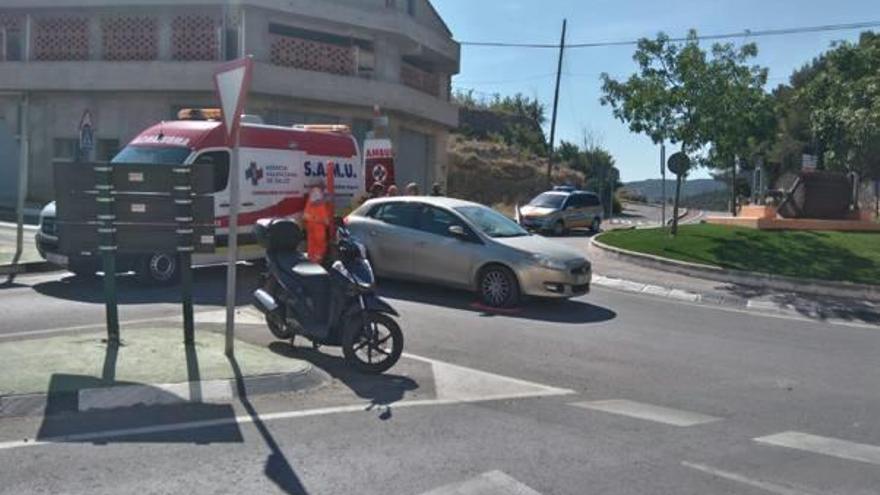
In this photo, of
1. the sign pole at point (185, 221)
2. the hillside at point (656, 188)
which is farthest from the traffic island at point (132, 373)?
the hillside at point (656, 188)

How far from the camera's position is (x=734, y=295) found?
1585 cm

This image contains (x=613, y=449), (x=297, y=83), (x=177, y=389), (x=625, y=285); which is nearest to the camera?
(x=613, y=449)

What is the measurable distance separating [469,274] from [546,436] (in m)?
6.82

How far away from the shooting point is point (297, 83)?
105ft

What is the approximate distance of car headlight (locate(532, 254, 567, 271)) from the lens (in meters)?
12.6

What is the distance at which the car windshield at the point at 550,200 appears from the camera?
3256cm

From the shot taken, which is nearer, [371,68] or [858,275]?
[858,275]

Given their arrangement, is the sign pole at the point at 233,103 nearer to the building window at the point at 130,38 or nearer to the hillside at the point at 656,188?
the building window at the point at 130,38

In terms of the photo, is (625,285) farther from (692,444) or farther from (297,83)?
(297,83)

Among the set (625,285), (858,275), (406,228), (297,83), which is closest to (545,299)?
(406,228)

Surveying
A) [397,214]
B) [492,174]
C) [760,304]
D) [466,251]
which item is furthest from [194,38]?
[492,174]

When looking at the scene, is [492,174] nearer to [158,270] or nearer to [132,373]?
[158,270]

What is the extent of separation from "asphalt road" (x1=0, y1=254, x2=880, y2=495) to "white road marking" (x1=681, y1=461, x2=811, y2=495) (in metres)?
0.01

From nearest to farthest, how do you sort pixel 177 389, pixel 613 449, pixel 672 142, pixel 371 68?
1. pixel 613 449
2. pixel 177 389
3. pixel 672 142
4. pixel 371 68
